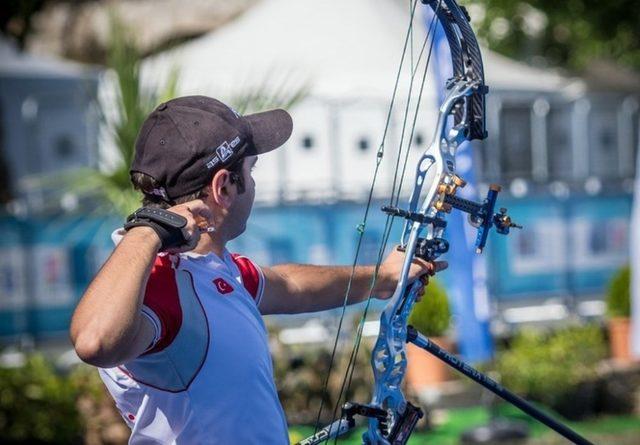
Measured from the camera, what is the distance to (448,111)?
2.96 m

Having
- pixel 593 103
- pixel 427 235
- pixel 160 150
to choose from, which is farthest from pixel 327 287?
pixel 593 103

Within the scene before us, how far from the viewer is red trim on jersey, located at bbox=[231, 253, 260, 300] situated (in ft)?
10.2

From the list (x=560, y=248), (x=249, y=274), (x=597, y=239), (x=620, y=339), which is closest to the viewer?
(x=249, y=274)

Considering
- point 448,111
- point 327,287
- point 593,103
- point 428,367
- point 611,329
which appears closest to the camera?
point 448,111

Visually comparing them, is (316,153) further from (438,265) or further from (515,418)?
(438,265)

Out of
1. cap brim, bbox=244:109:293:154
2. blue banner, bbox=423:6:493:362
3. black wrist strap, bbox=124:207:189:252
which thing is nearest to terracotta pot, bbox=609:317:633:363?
blue banner, bbox=423:6:493:362

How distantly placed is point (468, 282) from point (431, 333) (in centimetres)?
179

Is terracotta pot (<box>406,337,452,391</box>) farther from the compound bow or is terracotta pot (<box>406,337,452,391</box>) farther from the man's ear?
the man's ear

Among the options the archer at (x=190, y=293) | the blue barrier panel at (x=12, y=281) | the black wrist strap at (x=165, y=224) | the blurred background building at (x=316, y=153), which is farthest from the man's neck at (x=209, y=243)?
the blue barrier panel at (x=12, y=281)

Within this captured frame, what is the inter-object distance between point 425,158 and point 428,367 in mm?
7301

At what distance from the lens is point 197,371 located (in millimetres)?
2680

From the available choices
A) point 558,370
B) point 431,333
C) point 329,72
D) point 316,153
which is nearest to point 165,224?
point 558,370

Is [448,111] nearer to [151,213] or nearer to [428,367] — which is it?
[151,213]

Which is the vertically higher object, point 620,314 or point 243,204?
point 243,204
